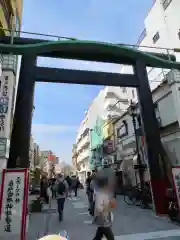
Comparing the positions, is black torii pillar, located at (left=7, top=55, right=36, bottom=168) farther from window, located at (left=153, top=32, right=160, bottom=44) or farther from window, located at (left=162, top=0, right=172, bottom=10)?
window, located at (left=153, top=32, right=160, bottom=44)

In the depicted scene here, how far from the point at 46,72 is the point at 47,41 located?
1.80 meters

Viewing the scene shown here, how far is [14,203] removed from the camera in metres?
5.48

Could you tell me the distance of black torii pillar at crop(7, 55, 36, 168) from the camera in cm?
768

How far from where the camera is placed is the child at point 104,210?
426cm

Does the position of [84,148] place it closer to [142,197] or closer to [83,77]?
[142,197]

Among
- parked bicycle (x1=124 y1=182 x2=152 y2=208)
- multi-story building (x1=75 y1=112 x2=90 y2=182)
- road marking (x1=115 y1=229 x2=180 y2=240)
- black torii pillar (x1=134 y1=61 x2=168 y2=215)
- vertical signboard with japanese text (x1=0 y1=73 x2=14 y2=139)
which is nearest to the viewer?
road marking (x1=115 y1=229 x2=180 y2=240)

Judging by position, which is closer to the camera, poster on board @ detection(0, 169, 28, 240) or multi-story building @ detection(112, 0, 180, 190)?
poster on board @ detection(0, 169, 28, 240)

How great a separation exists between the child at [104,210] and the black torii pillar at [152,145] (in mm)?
5029

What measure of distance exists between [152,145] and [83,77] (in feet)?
14.7

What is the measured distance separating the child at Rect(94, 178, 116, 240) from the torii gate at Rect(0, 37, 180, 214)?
4.22 m

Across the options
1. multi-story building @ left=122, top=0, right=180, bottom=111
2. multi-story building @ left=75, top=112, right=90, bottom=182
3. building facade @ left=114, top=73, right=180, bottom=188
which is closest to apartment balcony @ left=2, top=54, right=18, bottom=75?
building facade @ left=114, top=73, right=180, bottom=188

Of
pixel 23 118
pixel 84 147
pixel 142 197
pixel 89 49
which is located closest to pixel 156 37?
pixel 89 49

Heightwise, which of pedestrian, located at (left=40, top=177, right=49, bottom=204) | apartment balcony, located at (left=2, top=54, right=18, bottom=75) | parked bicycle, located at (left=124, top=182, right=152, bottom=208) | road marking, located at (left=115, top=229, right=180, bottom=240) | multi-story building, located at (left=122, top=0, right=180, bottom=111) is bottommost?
road marking, located at (left=115, top=229, right=180, bottom=240)

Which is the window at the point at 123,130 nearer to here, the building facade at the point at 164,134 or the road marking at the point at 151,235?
the building facade at the point at 164,134
